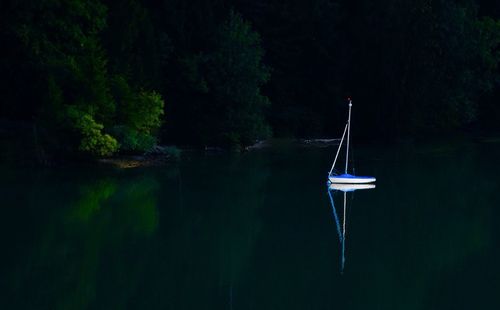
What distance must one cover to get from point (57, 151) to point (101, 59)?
6727 millimetres

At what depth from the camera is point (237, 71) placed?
5581 cm

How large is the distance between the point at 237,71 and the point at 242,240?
28.6m

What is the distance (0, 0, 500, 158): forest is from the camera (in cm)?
4622

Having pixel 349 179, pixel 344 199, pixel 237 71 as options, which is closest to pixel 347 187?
pixel 349 179

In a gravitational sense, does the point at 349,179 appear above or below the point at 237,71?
below

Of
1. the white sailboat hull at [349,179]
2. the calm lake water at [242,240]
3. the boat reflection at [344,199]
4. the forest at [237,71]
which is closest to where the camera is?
the calm lake water at [242,240]

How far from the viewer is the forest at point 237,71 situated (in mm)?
46219

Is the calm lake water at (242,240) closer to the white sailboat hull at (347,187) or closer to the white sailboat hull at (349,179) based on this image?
the white sailboat hull at (347,187)

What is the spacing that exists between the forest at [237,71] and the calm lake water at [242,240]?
5308mm

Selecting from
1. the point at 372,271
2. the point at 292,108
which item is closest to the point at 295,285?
the point at 372,271

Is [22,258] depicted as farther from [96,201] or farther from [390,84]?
[390,84]

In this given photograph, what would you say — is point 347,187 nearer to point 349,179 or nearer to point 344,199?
point 349,179

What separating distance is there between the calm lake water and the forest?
5308 millimetres

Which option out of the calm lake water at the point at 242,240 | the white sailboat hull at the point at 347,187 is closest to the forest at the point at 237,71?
the calm lake water at the point at 242,240
